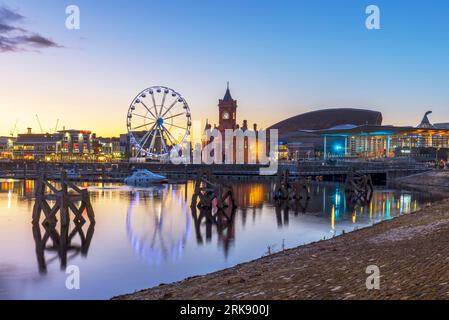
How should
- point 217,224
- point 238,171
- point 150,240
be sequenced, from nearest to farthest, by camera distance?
point 150,240, point 217,224, point 238,171

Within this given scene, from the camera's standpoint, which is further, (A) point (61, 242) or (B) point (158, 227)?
(B) point (158, 227)

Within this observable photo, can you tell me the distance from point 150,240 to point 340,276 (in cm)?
1775

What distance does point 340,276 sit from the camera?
14398 mm

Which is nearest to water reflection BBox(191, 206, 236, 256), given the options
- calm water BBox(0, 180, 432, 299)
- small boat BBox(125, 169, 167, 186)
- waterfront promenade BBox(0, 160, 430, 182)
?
calm water BBox(0, 180, 432, 299)

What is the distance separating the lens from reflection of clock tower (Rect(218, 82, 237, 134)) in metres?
194

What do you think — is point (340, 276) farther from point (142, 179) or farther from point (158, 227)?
point (142, 179)

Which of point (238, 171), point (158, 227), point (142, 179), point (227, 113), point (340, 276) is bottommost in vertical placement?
point (158, 227)

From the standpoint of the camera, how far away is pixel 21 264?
23.0 metres

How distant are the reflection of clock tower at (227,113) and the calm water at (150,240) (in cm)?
14086

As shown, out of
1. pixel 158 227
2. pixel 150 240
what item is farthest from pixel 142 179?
pixel 150 240

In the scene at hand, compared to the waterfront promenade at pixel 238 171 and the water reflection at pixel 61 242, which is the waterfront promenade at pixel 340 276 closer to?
the water reflection at pixel 61 242

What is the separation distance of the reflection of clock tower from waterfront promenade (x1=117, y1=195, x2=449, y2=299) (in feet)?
569

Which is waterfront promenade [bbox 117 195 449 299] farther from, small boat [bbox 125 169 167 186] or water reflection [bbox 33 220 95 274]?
small boat [bbox 125 169 167 186]

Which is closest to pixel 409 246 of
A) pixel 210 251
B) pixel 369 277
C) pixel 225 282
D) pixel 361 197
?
pixel 369 277
